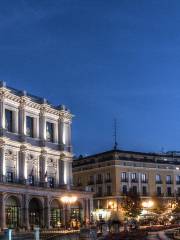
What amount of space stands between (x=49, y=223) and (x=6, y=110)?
60.4ft

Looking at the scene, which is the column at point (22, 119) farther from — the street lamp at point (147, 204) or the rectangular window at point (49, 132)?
the street lamp at point (147, 204)

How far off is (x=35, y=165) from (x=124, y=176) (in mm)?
36020

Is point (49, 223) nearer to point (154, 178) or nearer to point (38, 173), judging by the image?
point (38, 173)

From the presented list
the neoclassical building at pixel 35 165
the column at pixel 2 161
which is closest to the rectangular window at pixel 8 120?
the neoclassical building at pixel 35 165

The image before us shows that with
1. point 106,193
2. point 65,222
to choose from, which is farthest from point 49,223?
point 106,193

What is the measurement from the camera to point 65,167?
97688 mm

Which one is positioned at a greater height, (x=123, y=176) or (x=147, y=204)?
(x=123, y=176)

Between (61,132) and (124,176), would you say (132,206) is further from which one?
(61,132)

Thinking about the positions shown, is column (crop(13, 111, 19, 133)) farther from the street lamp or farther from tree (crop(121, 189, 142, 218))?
the street lamp

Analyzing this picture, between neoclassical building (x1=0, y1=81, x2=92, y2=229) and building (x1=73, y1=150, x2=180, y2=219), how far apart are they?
22.8 m

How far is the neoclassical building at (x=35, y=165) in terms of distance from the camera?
81.5 metres

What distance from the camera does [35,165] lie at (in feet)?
296

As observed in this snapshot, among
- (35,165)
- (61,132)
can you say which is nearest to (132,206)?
(61,132)

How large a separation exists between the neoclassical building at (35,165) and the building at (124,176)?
74.8 feet
